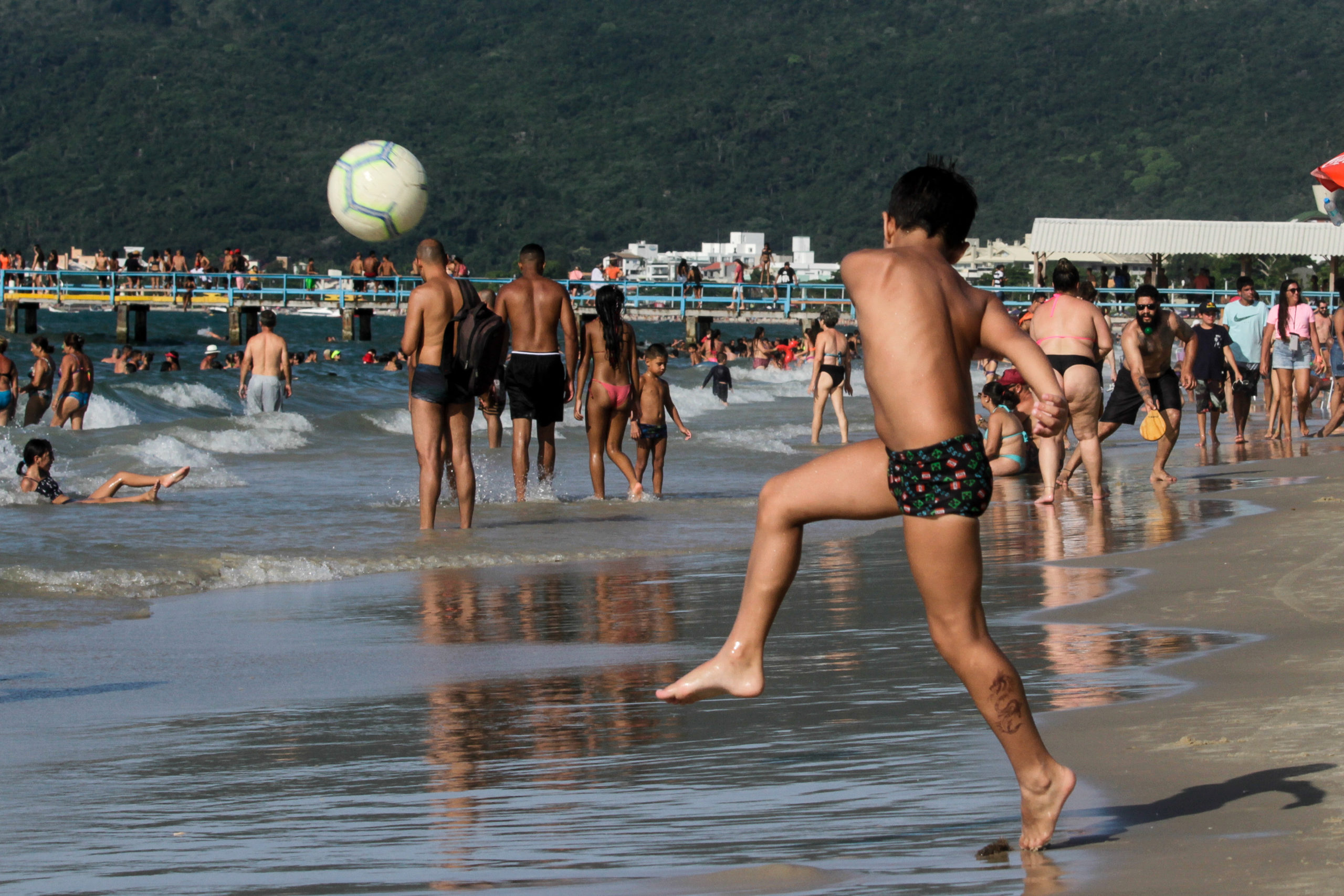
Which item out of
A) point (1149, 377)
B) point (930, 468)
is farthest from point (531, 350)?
point (930, 468)

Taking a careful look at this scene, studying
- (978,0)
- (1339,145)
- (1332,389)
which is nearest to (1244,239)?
(1332,389)

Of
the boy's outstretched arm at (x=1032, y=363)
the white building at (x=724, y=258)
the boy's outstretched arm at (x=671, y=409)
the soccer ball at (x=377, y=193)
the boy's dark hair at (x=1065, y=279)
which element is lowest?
the boy's outstretched arm at (x=671, y=409)

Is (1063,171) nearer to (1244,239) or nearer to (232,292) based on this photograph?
(1244,239)

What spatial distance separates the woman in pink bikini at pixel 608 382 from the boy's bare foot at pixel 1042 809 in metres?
7.96

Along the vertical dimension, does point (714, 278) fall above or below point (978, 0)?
below

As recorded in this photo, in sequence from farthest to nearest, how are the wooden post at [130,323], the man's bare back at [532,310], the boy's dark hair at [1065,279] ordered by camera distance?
1. the wooden post at [130,323]
2. the man's bare back at [532,310]
3. the boy's dark hair at [1065,279]

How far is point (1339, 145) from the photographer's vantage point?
316 ft

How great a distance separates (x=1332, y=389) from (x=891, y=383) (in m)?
14.5

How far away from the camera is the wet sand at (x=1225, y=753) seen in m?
2.61

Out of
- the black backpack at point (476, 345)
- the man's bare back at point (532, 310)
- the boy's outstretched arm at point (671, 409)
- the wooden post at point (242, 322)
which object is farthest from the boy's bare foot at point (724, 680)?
the wooden post at point (242, 322)

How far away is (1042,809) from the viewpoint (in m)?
2.82

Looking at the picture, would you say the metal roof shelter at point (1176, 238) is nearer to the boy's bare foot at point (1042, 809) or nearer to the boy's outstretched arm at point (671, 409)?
the boy's outstretched arm at point (671, 409)

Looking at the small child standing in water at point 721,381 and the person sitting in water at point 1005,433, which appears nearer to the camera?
the person sitting in water at point 1005,433

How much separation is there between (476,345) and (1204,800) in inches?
249
